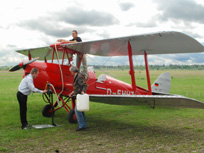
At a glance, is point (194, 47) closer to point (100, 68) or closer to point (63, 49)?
point (100, 68)

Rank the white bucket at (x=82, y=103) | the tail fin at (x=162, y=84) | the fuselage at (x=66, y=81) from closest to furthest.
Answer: the white bucket at (x=82, y=103)
the fuselage at (x=66, y=81)
the tail fin at (x=162, y=84)

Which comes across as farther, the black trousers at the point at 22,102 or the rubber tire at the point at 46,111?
the rubber tire at the point at 46,111

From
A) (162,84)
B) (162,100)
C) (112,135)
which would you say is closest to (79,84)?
(112,135)

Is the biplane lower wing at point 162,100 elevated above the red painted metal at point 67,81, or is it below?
below

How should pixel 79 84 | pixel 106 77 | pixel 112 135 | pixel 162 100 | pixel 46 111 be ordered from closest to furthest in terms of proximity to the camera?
pixel 162 100, pixel 112 135, pixel 79 84, pixel 46 111, pixel 106 77

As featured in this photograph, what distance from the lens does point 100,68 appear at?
6.88 metres

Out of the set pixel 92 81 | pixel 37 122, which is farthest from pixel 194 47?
pixel 37 122

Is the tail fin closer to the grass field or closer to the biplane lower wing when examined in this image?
the grass field

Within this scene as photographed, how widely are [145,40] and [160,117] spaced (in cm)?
287

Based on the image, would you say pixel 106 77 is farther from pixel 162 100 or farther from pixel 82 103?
pixel 162 100

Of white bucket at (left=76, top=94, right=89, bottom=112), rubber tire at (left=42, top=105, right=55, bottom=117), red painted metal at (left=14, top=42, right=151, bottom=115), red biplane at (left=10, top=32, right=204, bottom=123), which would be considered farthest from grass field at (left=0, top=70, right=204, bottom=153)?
red painted metal at (left=14, top=42, right=151, bottom=115)

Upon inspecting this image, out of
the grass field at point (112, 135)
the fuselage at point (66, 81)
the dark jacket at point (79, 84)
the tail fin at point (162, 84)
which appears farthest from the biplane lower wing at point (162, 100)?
the tail fin at point (162, 84)

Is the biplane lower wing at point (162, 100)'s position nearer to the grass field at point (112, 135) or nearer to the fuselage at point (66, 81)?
the grass field at point (112, 135)

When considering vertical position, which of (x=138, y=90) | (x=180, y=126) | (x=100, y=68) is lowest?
(x=180, y=126)
